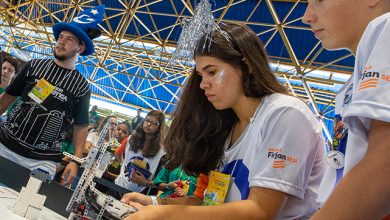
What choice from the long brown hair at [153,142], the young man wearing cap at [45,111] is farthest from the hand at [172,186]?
the young man wearing cap at [45,111]

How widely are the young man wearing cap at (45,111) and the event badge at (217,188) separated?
1.28m

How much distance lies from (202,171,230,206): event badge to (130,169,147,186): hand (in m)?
2.35

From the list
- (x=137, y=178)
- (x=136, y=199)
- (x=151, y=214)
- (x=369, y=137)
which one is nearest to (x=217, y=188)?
(x=151, y=214)

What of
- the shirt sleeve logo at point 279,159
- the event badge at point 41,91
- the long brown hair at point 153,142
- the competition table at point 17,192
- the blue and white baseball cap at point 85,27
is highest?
the blue and white baseball cap at point 85,27

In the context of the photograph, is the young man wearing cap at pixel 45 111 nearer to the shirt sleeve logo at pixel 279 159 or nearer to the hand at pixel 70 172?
the hand at pixel 70 172

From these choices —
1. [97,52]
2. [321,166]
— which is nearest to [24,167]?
[321,166]

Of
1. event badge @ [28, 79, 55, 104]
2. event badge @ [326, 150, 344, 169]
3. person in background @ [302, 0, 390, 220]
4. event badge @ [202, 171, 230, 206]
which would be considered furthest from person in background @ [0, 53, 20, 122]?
person in background @ [302, 0, 390, 220]

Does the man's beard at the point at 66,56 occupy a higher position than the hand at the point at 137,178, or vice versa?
the man's beard at the point at 66,56

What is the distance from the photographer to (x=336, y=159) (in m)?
1.05

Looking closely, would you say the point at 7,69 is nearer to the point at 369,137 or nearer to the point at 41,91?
the point at 41,91

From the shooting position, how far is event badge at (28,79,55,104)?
2508 mm

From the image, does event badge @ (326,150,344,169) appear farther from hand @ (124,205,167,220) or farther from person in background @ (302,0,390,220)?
hand @ (124,205,167,220)

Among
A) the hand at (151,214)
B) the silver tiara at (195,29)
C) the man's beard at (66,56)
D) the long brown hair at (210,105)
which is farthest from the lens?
the man's beard at (66,56)

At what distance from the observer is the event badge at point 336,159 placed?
104cm
